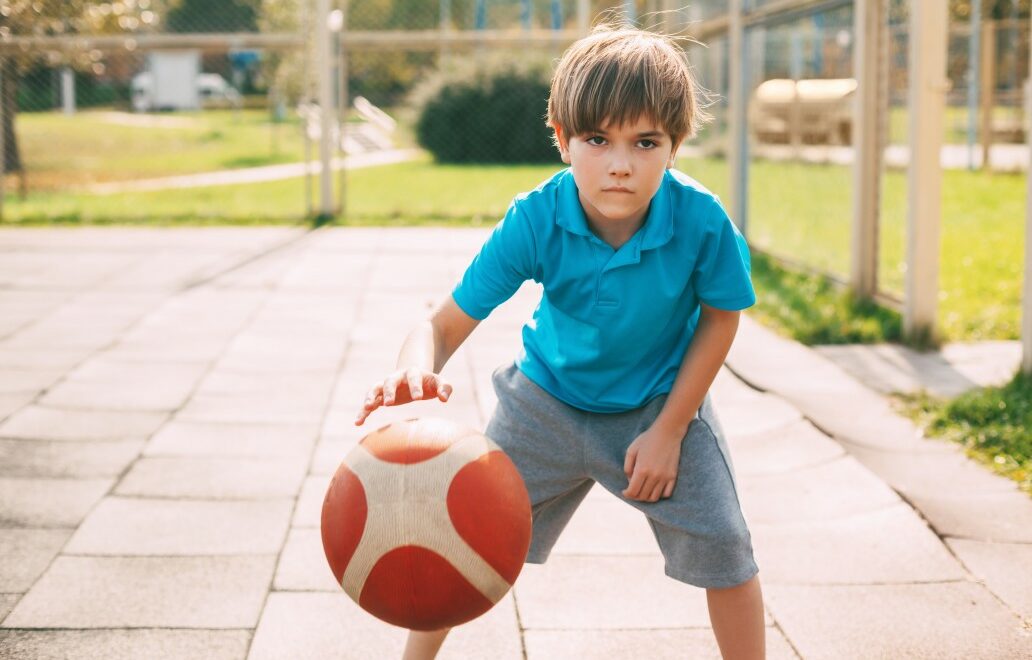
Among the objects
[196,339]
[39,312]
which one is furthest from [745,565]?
[39,312]

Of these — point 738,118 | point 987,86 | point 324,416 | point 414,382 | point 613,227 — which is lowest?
point 324,416

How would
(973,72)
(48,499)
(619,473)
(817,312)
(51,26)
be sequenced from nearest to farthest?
(619,473) < (48,499) < (817,312) < (51,26) < (973,72)

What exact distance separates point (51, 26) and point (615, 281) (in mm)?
11622

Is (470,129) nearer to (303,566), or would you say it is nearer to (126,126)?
(126,126)

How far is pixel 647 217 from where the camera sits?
243 centimetres

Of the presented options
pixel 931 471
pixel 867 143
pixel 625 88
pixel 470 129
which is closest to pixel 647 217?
pixel 625 88

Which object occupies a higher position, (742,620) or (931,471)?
(742,620)

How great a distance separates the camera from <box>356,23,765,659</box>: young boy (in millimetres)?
2314

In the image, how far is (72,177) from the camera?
50.6ft

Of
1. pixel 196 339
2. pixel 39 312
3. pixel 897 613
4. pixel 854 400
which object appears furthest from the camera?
pixel 39 312

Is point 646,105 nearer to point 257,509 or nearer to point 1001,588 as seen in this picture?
point 1001,588

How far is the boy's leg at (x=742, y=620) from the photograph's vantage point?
Result: 8.06 feet

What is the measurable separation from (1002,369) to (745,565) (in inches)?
152

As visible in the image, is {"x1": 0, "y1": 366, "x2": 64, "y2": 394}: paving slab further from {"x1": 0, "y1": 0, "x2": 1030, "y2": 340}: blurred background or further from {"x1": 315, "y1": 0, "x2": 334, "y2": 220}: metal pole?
{"x1": 315, "y1": 0, "x2": 334, "y2": 220}: metal pole
